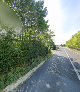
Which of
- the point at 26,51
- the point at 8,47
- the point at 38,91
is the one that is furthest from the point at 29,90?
the point at 26,51

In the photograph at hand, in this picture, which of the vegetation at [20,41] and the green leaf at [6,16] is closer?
the vegetation at [20,41]

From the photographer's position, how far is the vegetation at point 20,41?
11422mm

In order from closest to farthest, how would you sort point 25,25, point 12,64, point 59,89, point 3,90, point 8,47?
point 3,90
point 59,89
point 8,47
point 12,64
point 25,25

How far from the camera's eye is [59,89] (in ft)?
34.1

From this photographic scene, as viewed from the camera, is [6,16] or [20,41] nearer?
[6,16]

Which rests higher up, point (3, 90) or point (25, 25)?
point (25, 25)

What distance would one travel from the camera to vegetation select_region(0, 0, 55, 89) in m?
11.4

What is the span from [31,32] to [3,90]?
16.0 metres

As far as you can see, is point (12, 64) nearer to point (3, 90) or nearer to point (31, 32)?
point (3, 90)

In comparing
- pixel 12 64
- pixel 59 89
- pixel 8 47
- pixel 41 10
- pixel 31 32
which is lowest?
pixel 59 89

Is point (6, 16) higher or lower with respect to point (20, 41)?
higher

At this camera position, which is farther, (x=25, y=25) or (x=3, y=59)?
(x=25, y=25)

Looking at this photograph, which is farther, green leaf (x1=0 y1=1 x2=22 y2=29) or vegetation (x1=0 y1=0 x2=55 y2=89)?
green leaf (x1=0 y1=1 x2=22 y2=29)

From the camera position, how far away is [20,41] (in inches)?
672
